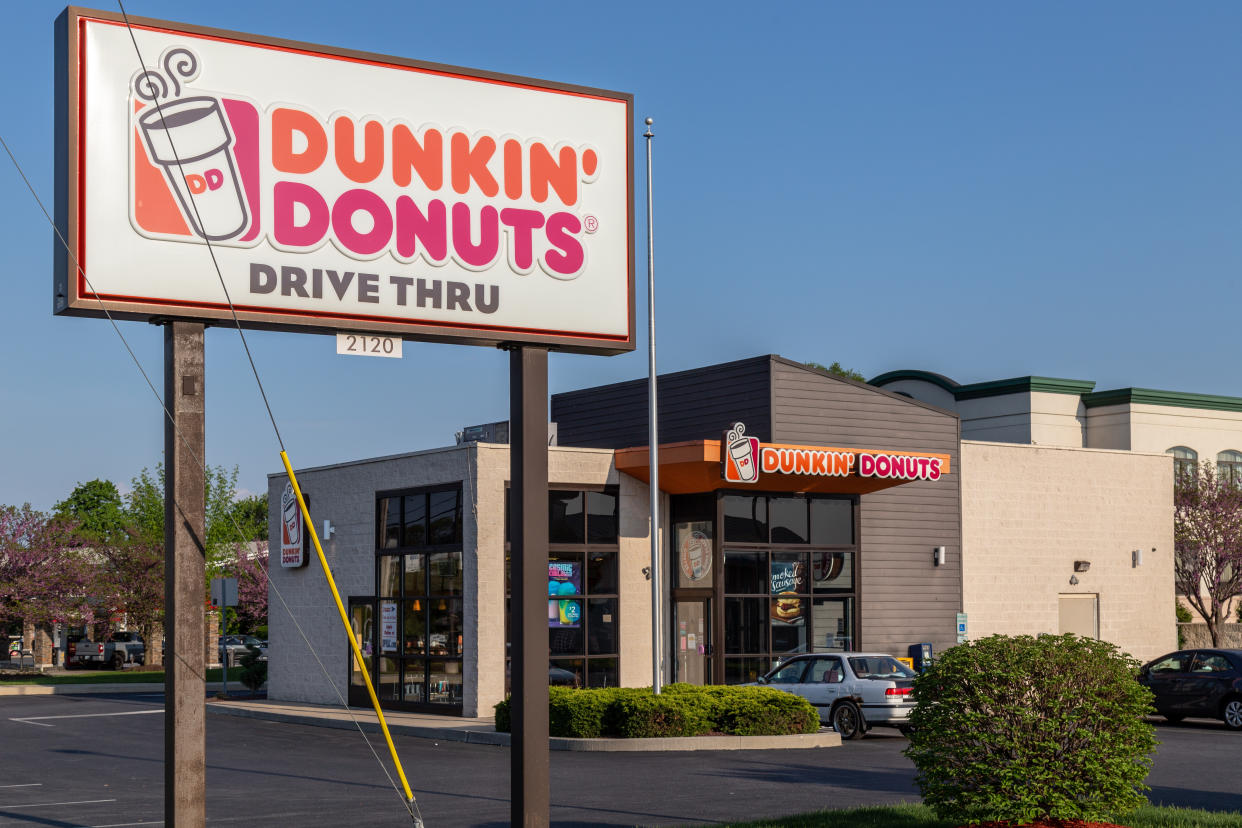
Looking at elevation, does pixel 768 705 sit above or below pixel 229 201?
below

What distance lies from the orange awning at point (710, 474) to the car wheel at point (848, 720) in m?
5.83

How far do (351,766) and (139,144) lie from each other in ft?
42.5

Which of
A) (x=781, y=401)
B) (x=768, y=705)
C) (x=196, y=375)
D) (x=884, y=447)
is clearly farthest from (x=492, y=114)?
(x=884, y=447)

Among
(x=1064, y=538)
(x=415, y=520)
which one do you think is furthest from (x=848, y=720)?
(x=1064, y=538)

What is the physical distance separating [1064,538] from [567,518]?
12921 millimetres

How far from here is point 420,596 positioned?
2981 centimetres

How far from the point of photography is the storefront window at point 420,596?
28828mm

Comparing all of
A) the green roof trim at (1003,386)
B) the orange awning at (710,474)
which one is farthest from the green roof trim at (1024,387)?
the orange awning at (710,474)

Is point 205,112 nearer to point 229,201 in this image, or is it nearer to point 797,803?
point 229,201

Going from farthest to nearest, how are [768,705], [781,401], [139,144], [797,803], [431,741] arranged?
[781,401] → [431,741] → [768,705] → [797,803] → [139,144]

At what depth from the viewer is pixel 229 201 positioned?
9711mm

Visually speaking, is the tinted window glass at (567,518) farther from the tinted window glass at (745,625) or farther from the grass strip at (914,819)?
the grass strip at (914,819)

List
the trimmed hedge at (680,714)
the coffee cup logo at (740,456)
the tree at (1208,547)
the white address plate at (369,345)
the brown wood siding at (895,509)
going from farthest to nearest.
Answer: the tree at (1208,547) < the brown wood siding at (895,509) < the coffee cup logo at (740,456) < the trimmed hedge at (680,714) < the white address plate at (369,345)

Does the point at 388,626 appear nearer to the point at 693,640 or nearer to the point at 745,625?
the point at 693,640
